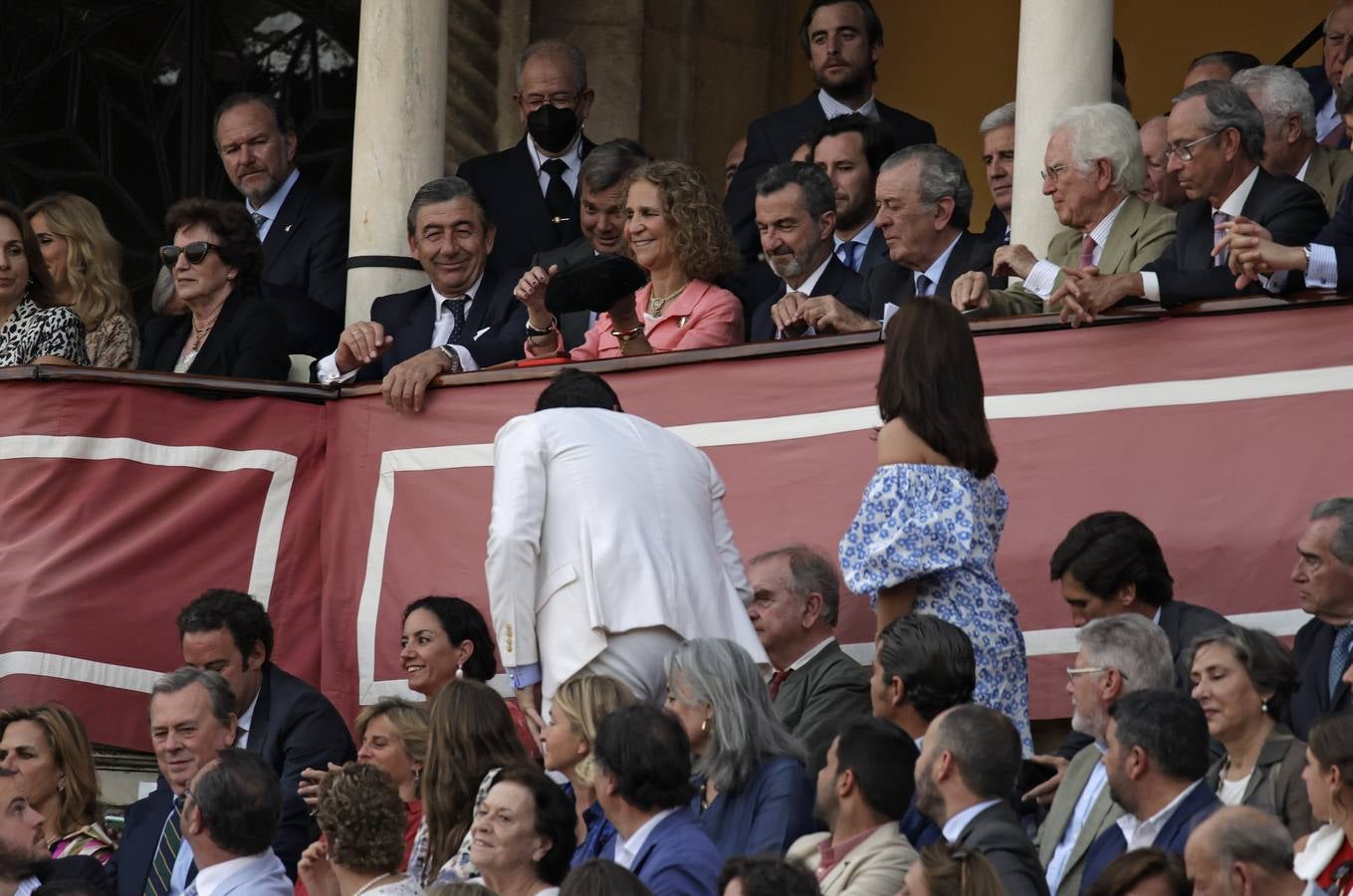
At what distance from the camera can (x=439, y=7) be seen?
12.1 meters

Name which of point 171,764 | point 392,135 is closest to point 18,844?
point 171,764

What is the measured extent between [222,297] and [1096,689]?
14.5 ft

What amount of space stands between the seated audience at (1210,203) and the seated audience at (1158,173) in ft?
3.75

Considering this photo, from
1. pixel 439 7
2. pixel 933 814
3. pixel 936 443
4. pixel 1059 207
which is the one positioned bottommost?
pixel 933 814

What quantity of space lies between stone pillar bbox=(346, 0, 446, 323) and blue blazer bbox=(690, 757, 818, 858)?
4.40 m

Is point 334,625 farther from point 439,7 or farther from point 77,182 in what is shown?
point 77,182

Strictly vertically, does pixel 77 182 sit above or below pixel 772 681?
above

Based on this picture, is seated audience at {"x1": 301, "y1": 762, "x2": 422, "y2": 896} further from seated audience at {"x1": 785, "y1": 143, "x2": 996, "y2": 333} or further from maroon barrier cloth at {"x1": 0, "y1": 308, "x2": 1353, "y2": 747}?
seated audience at {"x1": 785, "y1": 143, "x2": 996, "y2": 333}

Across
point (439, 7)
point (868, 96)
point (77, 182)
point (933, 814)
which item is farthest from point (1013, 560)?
point (77, 182)

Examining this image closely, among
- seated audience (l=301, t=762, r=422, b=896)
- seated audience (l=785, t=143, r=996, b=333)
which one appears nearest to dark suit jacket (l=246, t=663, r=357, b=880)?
seated audience (l=301, t=762, r=422, b=896)

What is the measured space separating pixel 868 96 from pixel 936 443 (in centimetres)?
414

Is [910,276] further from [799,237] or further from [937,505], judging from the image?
[937,505]

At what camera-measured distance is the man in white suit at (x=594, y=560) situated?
8.36 meters

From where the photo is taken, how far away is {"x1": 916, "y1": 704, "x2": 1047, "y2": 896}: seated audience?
7039 millimetres
